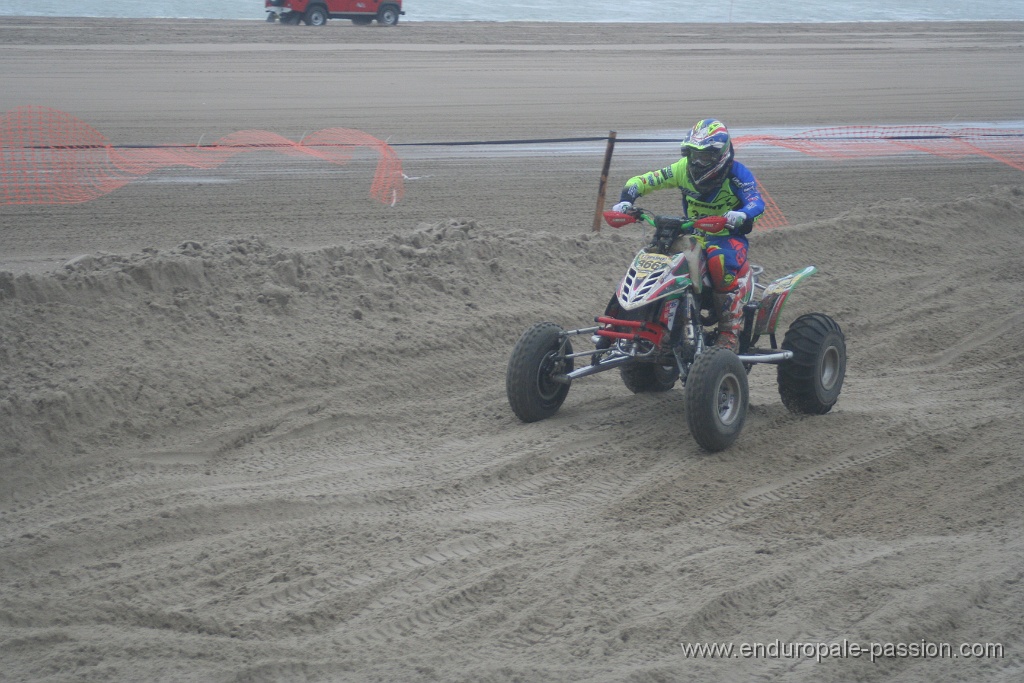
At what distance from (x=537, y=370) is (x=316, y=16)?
26339mm

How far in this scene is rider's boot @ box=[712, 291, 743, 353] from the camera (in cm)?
627

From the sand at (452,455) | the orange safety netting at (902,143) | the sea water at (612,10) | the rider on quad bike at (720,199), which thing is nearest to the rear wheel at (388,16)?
the sea water at (612,10)

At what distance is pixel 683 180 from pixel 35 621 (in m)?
4.59

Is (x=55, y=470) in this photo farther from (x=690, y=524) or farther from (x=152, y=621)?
A: (x=690, y=524)

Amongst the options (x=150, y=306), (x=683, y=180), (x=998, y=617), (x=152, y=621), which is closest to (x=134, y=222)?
(x=150, y=306)

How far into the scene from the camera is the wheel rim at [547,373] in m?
6.12

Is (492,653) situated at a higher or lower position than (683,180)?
lower

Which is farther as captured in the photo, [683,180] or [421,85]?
[421,85]

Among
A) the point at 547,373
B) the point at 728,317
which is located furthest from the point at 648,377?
the point at 547,373

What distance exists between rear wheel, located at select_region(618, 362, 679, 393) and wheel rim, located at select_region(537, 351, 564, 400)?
79 centimetres

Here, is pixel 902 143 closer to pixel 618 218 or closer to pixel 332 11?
pixel 618 218

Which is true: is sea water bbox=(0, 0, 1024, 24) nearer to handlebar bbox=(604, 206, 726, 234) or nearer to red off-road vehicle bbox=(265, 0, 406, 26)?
red off-road vehicle bbox=(265, 0, 406, 26)

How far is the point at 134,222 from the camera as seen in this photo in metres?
9.81

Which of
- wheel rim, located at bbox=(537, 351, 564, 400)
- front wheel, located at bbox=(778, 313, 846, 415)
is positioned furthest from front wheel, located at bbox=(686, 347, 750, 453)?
wheel rim, located at bbox=(537, 351, 564, 400)
